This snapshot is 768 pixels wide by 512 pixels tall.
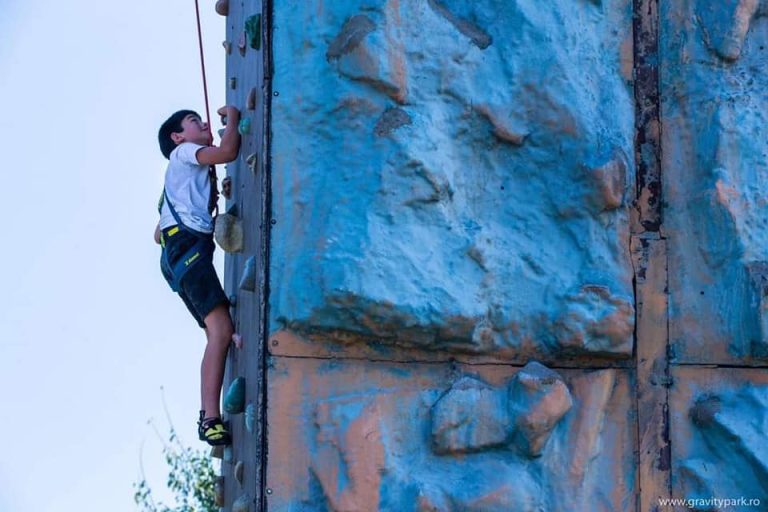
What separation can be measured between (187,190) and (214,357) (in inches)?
27.7

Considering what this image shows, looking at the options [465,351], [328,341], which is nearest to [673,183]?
[465,351]

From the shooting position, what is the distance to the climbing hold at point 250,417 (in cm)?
588

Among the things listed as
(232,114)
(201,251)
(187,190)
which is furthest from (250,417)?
(232,114)

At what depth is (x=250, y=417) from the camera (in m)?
5.95

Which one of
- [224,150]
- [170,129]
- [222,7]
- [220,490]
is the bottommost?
[220,490]

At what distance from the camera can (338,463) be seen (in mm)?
5691

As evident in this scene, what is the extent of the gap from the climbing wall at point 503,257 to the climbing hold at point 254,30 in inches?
0.5

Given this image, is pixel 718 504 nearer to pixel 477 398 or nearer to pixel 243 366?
pixel 477 398

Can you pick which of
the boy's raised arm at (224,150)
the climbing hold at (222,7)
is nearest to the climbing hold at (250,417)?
the boy's raised arm at (224,150)

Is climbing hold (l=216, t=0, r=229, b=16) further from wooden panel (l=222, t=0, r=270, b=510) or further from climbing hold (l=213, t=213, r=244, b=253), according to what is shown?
climbing hold (l=213, t=213, r=244, b=253)

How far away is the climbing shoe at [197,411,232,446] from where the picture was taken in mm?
6527

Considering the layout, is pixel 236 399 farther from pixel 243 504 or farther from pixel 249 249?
pixel 249 249

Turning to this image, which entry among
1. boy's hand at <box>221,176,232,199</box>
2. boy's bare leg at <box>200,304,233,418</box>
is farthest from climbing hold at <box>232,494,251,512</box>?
boy's hand at <box>221,176,232,199</box>

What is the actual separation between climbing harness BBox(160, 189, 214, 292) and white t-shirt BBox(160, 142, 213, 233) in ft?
0.06
